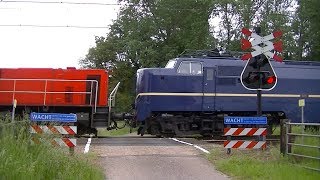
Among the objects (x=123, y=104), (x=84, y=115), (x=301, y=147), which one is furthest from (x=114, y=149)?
(x=123, y=104)

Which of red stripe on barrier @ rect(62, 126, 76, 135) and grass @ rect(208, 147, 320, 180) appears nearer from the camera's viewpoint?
grass @ rect(208, 147, 320, 180)

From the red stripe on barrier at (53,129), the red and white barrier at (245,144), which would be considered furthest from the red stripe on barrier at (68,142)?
the red and white barrier at (245,144)

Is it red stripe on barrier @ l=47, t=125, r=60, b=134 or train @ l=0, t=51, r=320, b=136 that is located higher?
train @ l=0, t=51, r=320, b=136

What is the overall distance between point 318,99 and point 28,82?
13.3 meters

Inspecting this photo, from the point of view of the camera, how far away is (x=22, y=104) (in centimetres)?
1886

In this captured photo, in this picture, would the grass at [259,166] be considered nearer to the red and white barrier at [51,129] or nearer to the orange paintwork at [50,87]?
the red and white barrier at [51,129]

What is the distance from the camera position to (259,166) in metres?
10.7

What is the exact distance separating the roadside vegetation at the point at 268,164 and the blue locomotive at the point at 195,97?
6750 mm

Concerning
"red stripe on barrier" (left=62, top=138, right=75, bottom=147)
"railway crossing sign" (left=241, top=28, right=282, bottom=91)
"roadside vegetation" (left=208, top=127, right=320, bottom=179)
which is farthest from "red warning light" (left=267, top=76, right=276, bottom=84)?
"red stripe on barrier" (left=62, top=138, right=75, bottom=147)

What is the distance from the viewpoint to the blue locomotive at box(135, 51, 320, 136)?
1959cm

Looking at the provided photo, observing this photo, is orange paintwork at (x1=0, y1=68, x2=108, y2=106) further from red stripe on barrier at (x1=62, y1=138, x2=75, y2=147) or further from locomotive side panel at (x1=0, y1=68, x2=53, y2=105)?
red stripe on barrier at (x1=62, y1=138, x2=75, y2=147)

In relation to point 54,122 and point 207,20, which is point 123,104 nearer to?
point 207,20

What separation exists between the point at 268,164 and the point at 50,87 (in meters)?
11.3

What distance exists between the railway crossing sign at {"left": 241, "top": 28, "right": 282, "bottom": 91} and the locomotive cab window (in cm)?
792
